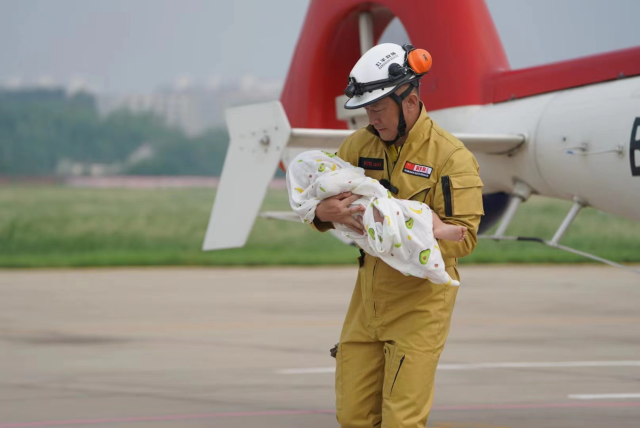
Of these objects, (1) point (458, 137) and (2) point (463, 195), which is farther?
(1) point (458, 137)

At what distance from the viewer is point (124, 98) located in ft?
133

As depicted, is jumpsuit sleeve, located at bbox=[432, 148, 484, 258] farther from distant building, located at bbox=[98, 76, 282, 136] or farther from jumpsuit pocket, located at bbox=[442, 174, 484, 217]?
distant building, located at bbox=[98, 76, 282, 136]

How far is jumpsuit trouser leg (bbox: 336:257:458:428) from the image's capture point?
3.38 metres

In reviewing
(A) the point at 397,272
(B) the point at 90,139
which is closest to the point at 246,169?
(A) the point at 397,272

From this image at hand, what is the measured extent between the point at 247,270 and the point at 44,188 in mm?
18972

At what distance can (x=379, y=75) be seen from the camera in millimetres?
3381

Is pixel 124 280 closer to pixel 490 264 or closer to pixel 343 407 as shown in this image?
pixel 490 264

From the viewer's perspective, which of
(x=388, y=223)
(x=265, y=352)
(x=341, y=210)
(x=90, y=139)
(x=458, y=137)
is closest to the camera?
(x=388, y=223)

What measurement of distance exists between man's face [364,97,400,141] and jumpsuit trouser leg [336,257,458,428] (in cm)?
57

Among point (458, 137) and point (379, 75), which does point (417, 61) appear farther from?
point (458, 137)

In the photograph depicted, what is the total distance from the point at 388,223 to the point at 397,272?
442mm

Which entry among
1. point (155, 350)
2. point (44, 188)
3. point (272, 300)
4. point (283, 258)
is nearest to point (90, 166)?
point (44, 188)

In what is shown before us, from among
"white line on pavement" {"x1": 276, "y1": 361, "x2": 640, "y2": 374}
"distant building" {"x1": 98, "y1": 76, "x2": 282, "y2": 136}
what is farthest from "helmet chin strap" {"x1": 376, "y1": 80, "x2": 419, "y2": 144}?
"distant building" {"x1": 98, "y1": 76, "x2": 282, "y2": 136}

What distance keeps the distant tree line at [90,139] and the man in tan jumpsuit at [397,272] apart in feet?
101
